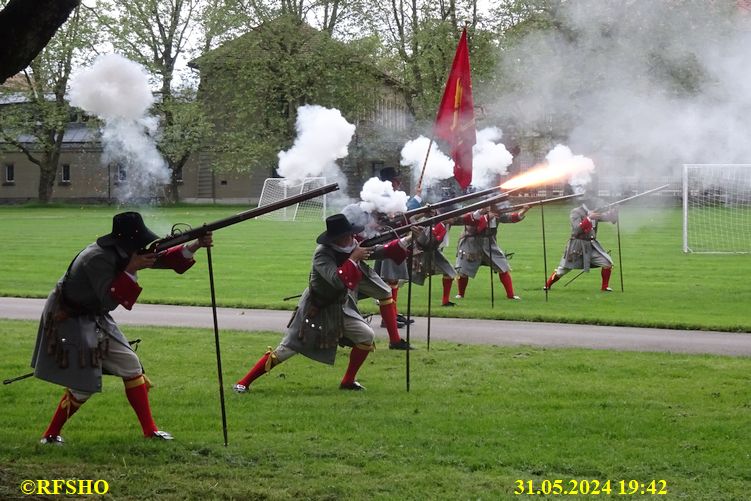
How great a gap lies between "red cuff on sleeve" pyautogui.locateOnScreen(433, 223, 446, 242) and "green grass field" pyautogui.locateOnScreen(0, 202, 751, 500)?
1.56 meters

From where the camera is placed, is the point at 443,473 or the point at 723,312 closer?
the point at 443,473

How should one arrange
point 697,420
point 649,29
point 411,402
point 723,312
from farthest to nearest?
point 649,29 → point 723,312 → point 411,402 → point 697,420

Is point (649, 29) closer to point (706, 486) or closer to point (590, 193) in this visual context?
point (590, 193)

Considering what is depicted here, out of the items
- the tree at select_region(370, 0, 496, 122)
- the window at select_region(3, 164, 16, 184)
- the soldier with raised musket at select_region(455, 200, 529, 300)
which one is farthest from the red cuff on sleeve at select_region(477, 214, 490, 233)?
the window at select_region(3, 164, 16, 184)

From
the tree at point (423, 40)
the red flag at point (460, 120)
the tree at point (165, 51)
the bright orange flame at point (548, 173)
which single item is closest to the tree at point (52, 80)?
the tree at point (165, 51)

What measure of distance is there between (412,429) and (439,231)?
867cm

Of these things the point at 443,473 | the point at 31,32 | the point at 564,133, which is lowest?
the point at 443,473

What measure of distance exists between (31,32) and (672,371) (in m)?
8.29

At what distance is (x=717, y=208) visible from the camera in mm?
33344

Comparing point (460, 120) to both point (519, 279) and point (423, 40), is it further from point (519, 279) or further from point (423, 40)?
point (423, 40)

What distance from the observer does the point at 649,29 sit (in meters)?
25.1

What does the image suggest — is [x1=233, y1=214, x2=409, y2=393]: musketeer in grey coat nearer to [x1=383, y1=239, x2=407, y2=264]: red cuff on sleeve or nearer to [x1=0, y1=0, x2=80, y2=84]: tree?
[x1=383, y1=239, x2=407, y2=264]: red cuff on sleeve

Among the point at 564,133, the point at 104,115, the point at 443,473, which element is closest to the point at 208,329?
the point at 104,115

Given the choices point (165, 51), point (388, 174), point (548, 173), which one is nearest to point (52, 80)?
point (165, 51)
